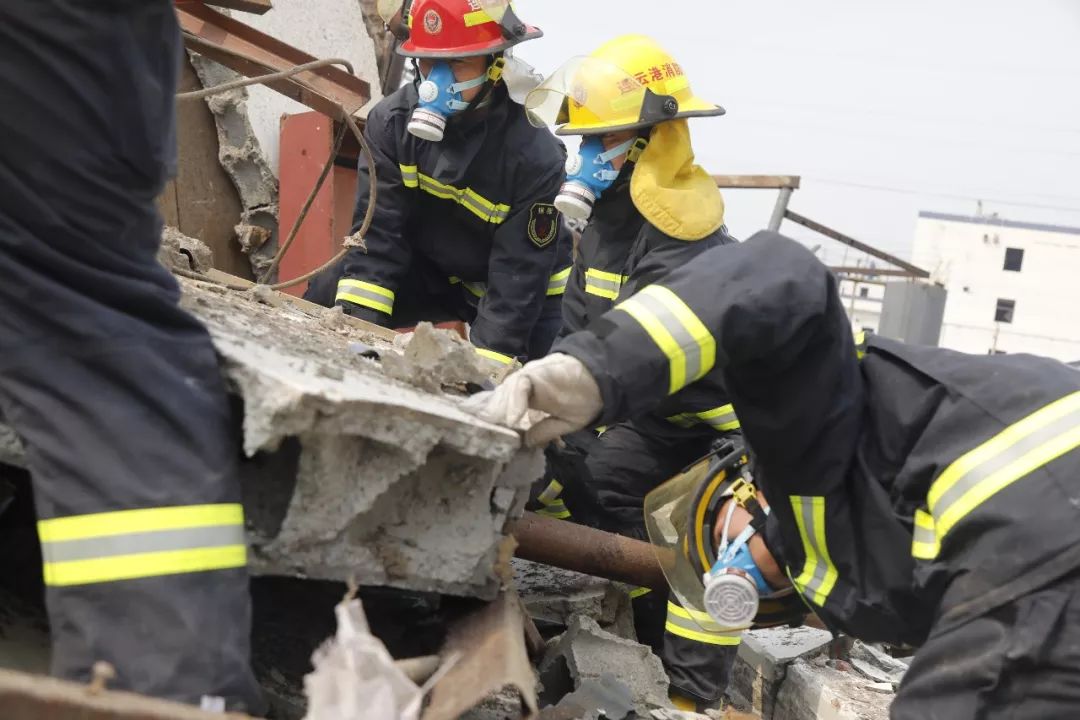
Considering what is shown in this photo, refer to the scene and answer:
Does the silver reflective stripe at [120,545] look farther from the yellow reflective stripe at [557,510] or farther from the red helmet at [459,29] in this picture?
the red helmet at [459,29]

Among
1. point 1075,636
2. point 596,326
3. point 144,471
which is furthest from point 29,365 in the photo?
point 1075,636

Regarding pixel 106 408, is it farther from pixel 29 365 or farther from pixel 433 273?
pixel 433 273

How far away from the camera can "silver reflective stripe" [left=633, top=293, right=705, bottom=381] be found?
6.10 ft

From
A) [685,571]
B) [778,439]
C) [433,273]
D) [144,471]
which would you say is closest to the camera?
[144,471]

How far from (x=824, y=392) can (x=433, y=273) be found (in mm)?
3067

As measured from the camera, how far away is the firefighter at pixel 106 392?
1.50m

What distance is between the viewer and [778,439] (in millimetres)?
2119

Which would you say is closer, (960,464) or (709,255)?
(960,464)

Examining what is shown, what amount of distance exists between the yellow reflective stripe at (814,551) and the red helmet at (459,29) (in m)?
2.71

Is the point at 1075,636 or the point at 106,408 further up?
the point at 106,408

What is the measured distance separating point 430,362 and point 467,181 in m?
2.32

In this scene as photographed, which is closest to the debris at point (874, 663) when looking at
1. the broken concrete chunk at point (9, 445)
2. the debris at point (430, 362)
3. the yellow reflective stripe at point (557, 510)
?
the yellow reflective stripe at point (557, 510)

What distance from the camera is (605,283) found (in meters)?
3.71

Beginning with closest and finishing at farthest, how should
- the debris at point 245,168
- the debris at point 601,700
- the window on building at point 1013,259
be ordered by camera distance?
1. the debris at point 601,700
2. the debris at point 245,168
3. the window on building at point 1013,259
